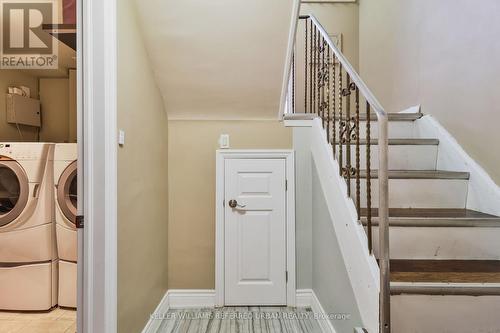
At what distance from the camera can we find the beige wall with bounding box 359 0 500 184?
72.0 inches

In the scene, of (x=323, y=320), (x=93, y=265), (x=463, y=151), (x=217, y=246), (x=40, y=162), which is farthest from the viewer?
(x=217, y=246)

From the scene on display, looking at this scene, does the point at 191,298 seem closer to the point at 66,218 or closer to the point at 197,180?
the point at 197,180

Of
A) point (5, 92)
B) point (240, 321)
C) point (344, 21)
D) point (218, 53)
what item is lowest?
point (240, 321)

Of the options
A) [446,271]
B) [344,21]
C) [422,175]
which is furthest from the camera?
[344,21]

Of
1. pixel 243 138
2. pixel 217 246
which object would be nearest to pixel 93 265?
pixel 217 246

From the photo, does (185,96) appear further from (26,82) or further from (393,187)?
(26,82)

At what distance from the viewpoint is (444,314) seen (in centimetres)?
124

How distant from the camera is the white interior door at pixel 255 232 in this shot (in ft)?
8.73

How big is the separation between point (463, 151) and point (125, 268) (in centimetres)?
247

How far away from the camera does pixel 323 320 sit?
7.56 ft

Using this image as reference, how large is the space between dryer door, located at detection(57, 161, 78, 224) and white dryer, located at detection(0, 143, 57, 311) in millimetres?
132

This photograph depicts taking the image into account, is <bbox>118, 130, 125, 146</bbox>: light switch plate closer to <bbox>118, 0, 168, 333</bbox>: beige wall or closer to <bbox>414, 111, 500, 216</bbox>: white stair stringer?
<bbox>118, 0, 168, 333</bbox>: beige wall

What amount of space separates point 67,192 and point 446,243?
286 cm

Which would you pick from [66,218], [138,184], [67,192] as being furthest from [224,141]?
[66,218]
